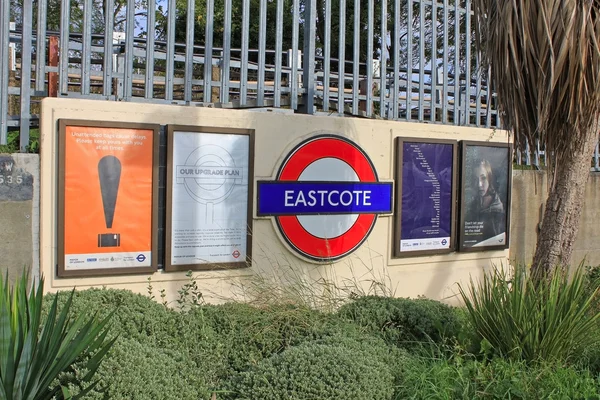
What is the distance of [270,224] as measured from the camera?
7.33 meters

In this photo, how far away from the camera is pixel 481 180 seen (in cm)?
909

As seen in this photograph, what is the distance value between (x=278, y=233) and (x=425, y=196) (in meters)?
2.29

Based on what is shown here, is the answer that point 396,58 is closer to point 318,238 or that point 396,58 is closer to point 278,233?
point 318,238

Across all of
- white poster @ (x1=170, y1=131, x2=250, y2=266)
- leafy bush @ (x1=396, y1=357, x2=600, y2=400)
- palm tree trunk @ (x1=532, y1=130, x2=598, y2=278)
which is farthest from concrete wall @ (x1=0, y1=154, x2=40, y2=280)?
palm tree trunk @ (x1=532, y1=130, x2=598, y2=278)

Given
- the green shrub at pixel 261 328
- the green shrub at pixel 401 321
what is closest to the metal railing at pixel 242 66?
the green shrub at pixel 401 321

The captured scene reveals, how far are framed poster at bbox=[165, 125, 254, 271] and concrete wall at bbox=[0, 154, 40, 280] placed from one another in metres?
1.28

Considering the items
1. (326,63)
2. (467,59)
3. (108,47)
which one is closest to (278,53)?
(326,63)

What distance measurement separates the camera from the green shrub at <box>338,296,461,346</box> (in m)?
5.68

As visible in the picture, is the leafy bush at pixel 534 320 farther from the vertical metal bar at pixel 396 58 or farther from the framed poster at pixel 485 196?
the vertical metal bar at pixel 396 58

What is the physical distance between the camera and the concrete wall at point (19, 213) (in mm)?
5934

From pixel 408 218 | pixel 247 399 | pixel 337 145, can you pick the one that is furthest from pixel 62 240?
pixel 408 218

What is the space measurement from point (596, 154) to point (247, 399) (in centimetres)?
893

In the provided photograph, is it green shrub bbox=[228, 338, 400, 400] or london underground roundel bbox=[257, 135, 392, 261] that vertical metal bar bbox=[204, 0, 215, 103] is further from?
green shrub bbox=[228, 338, 400, 400]

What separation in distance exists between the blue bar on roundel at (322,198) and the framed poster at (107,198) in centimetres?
132
